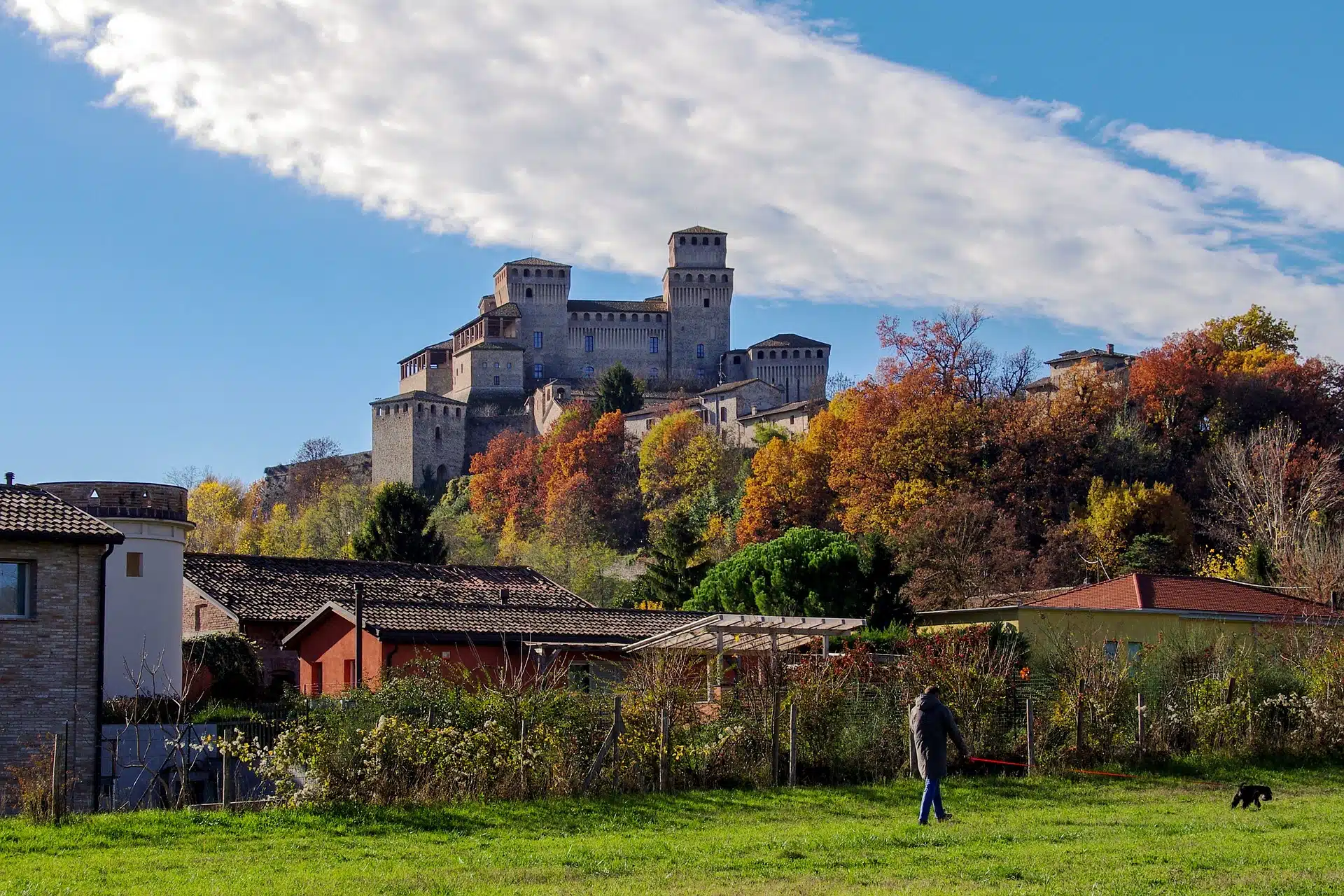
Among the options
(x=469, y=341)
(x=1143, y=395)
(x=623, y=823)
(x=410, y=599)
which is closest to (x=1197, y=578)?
(x=410, y=599)

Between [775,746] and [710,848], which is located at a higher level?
[775,746]

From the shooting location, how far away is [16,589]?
812 inches

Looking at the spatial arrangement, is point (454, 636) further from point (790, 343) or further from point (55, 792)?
point (790, 343)

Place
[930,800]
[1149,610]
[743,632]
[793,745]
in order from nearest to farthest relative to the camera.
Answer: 1. [930,800]
2. [793,745]
3. [743,632]
4. [1149,610]

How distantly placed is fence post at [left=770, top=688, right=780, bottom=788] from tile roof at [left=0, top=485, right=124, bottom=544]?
9.94m

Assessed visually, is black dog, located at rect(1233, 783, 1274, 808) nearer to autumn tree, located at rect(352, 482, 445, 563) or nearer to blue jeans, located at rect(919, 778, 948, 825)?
blue jeans, located at rect(919, 778, 948, 825)

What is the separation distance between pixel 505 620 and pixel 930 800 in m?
16.6

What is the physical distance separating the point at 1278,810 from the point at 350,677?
1886 cm

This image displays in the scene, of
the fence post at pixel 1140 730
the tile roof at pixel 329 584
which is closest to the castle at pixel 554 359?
the tile roof at pixel 329 584

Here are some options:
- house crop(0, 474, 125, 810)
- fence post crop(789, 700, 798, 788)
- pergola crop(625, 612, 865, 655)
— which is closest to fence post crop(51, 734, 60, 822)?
house crop(0, 474, 125, 810)

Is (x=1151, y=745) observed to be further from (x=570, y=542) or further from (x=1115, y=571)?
(x=570, y=542)

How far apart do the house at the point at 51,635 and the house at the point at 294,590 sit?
10.7 m

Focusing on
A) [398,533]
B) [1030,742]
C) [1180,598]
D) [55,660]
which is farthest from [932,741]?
[398,533]

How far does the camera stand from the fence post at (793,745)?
1617 centimetres
